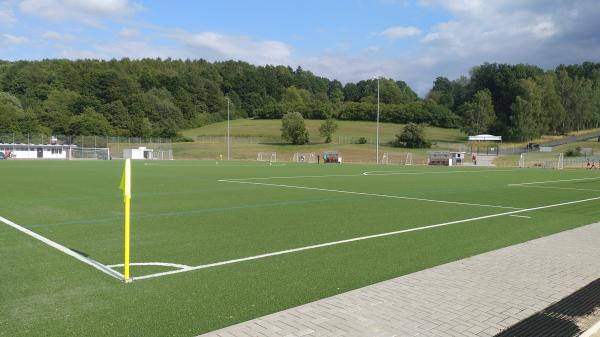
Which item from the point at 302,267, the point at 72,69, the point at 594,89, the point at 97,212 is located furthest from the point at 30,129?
the point at 594,89

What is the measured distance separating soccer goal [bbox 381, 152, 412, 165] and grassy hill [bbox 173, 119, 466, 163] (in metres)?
2.43

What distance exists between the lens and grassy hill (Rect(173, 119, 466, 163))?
85188mm

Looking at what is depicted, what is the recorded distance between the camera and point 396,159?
72438 millimetres

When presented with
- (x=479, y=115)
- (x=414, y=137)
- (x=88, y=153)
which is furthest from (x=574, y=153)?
(x=88, y=153)

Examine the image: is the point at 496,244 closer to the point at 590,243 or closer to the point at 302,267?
the point at 590,243

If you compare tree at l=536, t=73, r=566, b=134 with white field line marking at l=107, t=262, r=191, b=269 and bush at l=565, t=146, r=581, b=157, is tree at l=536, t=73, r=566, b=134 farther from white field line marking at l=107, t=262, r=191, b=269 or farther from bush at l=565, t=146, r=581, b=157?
white field line marking at l=107, t=262, r=191, b=269

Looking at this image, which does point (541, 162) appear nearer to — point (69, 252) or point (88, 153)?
point (69, 252)

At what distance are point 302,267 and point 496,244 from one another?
415 centimetres

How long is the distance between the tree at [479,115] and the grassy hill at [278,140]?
375cm

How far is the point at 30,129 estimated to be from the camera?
97.0 metres

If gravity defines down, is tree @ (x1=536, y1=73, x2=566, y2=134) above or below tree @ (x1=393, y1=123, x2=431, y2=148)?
above

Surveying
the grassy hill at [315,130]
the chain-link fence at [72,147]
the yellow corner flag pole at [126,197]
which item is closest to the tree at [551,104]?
the grassy hill at [315,130]

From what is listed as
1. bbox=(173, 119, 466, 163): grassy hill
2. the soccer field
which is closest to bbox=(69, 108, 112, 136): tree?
bbox=(173, 119, 466, 163): grassy hill

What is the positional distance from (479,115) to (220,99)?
8205 centimetres
